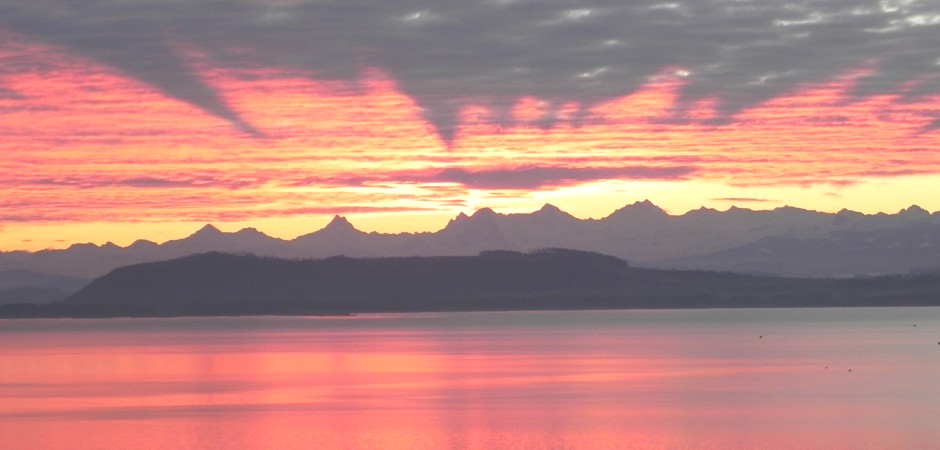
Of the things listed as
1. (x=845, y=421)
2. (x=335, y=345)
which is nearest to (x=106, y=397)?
(x=845, y=421)

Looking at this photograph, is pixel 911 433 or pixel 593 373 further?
pixel 593 373

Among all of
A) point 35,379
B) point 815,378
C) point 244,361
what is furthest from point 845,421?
point 244,361

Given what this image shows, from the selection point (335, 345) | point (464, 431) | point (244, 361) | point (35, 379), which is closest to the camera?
point (464, 431)

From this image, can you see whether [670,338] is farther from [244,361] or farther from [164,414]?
[164,414]

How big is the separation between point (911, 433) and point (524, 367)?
33.0 metres

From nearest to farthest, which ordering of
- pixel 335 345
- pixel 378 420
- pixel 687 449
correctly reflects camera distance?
pixel 687 449 < pixel 378 420 < pixel 335 345

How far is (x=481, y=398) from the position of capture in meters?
48.3

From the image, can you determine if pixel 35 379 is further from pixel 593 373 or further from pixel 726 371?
pixel 726 371

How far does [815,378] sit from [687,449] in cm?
2463

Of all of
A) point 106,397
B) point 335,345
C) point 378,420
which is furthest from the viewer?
point 335,345

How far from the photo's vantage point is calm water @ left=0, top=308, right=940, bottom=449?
36219 mm

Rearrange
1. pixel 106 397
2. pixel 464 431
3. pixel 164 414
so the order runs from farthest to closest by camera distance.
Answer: pixel 106 397 → pixel 164 414 → pixel 464 431

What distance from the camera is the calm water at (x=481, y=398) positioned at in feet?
119

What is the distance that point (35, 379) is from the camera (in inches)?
2436
